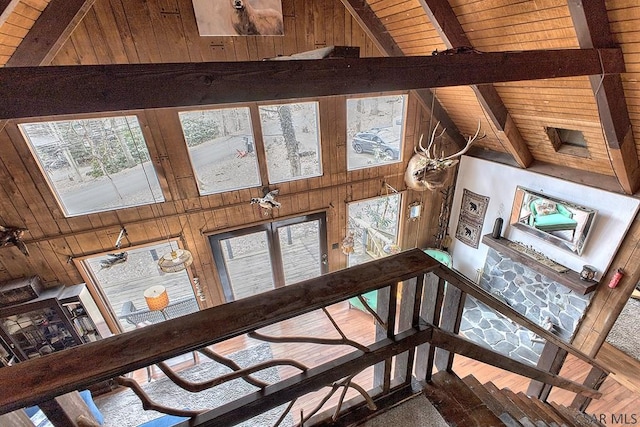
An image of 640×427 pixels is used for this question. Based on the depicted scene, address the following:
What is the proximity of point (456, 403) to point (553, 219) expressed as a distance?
4.56 m

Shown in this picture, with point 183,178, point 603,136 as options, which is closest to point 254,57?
point 183,178

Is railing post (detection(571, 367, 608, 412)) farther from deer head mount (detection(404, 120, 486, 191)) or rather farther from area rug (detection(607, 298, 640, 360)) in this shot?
deer head mount (detection(404, 120, 486, 191))

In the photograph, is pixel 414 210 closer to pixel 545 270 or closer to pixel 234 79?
pixel 545 270

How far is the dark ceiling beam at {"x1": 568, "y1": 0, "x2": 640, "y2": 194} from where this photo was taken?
103 inches

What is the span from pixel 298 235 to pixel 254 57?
298 centimetres

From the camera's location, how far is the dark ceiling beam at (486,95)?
3.32 meters

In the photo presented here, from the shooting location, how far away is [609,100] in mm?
3143

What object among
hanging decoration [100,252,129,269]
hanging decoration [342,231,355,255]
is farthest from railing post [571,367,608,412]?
hanging decoration [100,252,129,269]

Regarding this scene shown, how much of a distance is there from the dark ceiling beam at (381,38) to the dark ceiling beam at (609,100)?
7.68ft

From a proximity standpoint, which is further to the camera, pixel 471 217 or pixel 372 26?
pixel 471 217

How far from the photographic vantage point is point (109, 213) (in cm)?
421

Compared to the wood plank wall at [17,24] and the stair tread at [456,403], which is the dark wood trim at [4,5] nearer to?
the wood plank wall at [17,24]

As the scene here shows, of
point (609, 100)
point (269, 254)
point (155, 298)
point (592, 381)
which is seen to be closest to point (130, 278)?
point (155, 298)

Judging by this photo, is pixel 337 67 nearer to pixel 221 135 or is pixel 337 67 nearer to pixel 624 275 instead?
pixel 221 135
